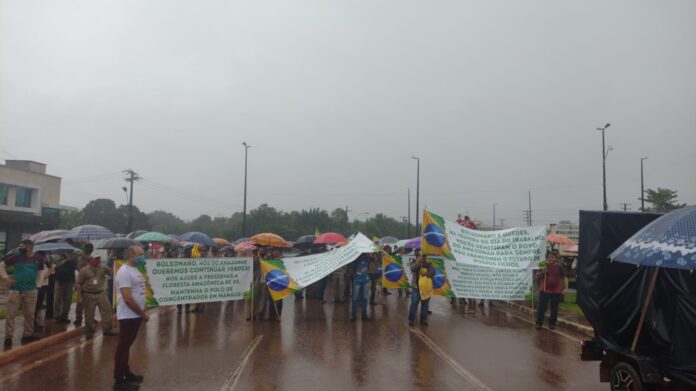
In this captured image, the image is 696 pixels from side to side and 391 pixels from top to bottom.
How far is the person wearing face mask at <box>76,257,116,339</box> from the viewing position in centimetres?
934

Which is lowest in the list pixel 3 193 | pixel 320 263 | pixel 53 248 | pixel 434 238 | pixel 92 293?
pixel 92 293

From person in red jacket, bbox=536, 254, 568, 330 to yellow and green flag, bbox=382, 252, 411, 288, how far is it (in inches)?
132

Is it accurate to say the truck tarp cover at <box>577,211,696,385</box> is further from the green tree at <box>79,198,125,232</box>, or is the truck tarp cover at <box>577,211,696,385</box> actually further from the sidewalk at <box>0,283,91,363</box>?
the green tree at <box>79,198,125,232</box>

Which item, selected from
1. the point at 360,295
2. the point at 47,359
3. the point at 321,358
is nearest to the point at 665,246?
the point at 321,358

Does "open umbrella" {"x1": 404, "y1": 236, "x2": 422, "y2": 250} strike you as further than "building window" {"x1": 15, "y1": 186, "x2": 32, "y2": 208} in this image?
No

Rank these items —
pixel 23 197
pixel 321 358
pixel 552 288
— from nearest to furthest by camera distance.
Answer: pixel 321 358 → pixel 552 288 → pixel 23 197

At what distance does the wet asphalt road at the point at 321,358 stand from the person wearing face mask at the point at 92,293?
36 centimetres

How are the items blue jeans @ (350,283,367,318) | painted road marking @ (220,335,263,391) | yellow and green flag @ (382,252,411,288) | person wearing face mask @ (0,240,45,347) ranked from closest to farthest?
painted road marking @ (220,335,263,391)
person wearing face mask @ (0,240,45,347)
blue jeans @ (350,283,367,318)
yellow and green flag @ (382,252,411,288)

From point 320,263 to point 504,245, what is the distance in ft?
16.0

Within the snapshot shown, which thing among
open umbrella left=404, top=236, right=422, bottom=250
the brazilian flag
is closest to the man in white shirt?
the brazilian flag

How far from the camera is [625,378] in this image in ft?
17.8

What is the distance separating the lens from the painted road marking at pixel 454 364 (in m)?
6.55

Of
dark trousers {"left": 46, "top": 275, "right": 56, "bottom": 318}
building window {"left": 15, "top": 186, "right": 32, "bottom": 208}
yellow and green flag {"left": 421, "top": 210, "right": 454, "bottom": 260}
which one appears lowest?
dark trousers {"left": 46, "top": 275, "right": 56, "bottom": 318}

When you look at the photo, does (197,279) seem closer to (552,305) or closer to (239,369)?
(239,369)
